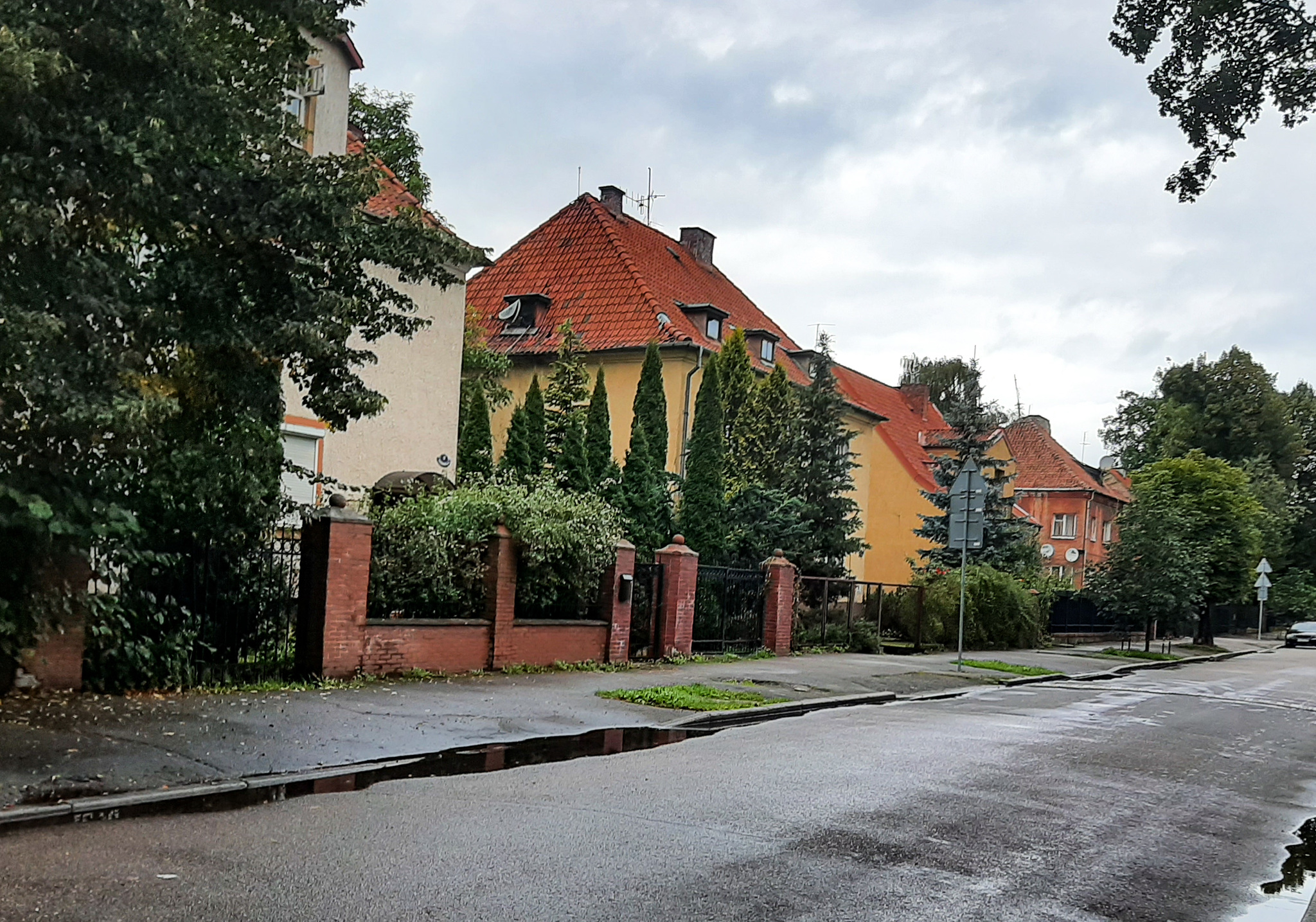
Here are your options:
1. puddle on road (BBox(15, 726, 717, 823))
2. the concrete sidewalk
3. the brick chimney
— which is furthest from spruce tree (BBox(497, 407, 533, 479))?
the brick chimney

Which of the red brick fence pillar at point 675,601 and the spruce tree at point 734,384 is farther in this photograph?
the spruce tree at point 734,384

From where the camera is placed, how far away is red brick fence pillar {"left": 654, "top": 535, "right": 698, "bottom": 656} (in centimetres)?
1930

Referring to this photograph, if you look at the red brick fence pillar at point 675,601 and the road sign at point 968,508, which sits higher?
the road sign at point 968,508

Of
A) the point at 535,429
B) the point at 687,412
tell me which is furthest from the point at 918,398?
the point at 535,429

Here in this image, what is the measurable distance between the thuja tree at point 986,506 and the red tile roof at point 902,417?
7371 millimetres

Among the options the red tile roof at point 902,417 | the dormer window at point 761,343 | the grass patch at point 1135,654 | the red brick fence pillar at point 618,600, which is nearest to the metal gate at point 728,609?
the red brick fence pillar at point 618,600

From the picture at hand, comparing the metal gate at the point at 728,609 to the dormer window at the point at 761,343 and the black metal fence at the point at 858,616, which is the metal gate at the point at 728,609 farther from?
the dormer window at the point at 761,343

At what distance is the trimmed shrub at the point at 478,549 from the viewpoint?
15070mm

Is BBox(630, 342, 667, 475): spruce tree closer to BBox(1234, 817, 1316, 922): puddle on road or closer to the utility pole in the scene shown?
the utility pole

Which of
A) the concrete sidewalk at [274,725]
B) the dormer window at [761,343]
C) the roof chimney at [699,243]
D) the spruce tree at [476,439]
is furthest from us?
the roof chimney at [699,243]

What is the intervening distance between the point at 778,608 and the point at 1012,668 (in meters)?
5.14

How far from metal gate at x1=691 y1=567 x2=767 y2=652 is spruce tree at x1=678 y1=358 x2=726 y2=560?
3565 mm

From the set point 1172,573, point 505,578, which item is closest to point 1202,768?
point 505,578

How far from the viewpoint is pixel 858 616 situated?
26922 mm
